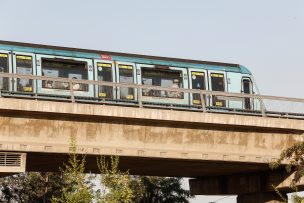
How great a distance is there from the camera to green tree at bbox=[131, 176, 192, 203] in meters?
63.4

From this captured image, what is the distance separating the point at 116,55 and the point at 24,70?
213 inches

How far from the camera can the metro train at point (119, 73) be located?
32.0m

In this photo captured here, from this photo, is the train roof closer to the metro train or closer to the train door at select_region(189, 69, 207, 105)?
the metro train

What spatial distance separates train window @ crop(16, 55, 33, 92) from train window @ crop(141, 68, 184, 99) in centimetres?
617

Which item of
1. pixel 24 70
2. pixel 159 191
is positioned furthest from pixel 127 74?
pixel 159 191

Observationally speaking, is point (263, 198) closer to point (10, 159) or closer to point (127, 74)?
point (127, 74)

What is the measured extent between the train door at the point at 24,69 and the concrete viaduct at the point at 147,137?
135 inches

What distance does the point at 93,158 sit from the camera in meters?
30.0

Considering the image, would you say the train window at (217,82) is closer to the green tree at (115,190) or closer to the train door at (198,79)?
the train door at (198,79)

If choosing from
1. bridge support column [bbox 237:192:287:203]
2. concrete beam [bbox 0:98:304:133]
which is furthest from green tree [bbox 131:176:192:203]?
concrete beam [bbox 0:98:304:133]

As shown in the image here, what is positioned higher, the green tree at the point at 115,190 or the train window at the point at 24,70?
the train window at the point at 24,70

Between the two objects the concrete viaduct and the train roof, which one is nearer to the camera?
the concrete viaduct

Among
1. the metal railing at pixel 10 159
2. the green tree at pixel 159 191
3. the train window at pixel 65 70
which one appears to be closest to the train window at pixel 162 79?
the train window at pixel 65 70

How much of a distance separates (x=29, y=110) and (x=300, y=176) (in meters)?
13.5
